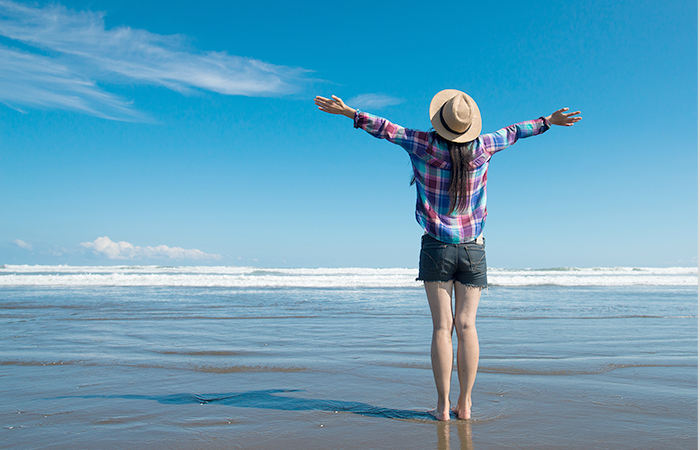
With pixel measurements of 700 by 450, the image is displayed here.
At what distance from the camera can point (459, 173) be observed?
2570 millimetres

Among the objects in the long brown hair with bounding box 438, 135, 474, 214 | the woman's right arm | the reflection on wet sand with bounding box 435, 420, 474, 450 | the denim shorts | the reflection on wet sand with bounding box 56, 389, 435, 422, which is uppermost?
the woman's right arm

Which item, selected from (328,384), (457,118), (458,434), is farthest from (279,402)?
(457,118)

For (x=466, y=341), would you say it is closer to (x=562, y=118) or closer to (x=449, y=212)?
(x=449, y=212)

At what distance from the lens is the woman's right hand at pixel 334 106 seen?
2.61 meters

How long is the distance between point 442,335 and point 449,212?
79 centimetres

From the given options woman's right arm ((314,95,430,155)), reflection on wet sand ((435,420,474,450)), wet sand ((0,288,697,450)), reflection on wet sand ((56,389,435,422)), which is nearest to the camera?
reflection on wet sand ((435,420,474,450))

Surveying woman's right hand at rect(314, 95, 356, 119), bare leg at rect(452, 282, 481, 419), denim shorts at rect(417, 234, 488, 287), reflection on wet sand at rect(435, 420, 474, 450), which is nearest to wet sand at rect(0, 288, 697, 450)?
reflection on wet sand at rect(435, 420, 474, 450)

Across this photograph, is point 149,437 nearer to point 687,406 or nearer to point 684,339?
point 687,406

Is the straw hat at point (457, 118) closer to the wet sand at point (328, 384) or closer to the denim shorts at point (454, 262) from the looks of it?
the denim shorts at point (454, 262)

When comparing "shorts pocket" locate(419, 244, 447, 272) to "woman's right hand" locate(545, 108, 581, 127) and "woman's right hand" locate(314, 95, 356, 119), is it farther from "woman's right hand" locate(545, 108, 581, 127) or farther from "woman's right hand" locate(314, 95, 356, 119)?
"woman's right hand" locate(545, 108, 581, 127)

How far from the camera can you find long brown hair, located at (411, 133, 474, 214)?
2561mm

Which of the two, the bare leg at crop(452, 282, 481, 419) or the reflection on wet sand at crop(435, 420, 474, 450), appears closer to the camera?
the reflection on wet sand at crop(435, 420, 474, 450)

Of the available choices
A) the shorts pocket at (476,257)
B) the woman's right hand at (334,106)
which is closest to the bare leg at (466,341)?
the shorts pocket at (476,257)

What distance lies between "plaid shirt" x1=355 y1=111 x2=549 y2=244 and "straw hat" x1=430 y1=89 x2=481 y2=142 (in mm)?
67
